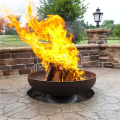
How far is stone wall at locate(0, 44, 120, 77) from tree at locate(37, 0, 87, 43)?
11.5 metres

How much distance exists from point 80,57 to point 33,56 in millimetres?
2118

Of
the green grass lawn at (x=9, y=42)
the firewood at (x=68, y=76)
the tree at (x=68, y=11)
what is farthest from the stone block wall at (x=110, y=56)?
the tree at (x=68, y=11)

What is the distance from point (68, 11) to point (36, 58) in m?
13.6

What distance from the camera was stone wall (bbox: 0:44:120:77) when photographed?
18.6 ft

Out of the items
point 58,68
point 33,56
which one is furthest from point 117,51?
point 58,68

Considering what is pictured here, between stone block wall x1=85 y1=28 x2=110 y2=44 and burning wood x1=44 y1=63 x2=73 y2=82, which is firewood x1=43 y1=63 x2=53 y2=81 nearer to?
burning wood x1=44 y1=63 x2=73 y2=82

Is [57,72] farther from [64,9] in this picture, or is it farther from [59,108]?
[64,9]

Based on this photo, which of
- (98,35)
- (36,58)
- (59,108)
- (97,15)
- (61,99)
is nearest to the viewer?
(59,108)

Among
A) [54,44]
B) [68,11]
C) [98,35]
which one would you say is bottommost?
[54,44]

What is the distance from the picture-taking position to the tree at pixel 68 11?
1811 centimetres

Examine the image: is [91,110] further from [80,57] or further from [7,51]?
[80,57]

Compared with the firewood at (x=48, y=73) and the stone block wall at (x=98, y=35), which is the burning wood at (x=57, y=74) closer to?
the firewood at (x=48, y=73)

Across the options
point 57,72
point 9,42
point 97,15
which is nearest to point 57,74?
point 57,72

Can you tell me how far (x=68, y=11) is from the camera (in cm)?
1855
